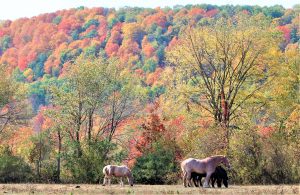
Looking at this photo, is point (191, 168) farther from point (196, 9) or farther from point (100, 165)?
point (196, 9)

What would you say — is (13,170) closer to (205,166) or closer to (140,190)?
(205,166)

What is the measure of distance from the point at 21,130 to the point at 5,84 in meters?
5.48

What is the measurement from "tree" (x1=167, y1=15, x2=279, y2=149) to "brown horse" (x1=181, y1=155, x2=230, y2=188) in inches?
491

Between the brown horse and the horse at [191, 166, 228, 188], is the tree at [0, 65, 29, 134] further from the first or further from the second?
the horse at [191, 166, 228, 188]

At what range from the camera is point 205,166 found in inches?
1626

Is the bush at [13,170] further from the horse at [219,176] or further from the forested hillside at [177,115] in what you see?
the horse at [219,176]

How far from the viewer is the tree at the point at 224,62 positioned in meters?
54.9

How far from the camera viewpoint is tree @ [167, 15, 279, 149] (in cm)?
5491

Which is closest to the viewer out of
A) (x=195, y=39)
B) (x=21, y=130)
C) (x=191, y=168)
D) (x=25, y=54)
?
(x=191, y=168)

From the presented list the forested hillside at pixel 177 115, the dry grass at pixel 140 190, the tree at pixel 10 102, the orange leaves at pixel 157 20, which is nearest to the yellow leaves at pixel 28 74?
the orange leaves at pixel 157 20

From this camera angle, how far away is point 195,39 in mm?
56000

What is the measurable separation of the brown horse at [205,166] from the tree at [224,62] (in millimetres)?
12473

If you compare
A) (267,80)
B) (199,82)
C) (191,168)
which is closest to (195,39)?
(199,82)

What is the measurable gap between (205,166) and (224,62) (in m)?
15.6
